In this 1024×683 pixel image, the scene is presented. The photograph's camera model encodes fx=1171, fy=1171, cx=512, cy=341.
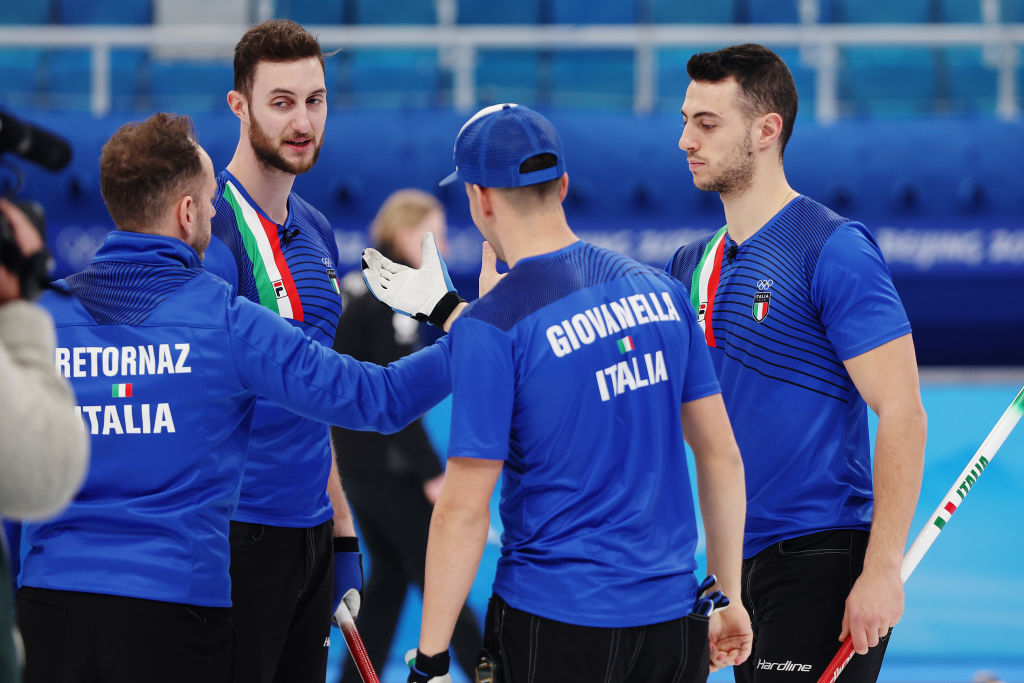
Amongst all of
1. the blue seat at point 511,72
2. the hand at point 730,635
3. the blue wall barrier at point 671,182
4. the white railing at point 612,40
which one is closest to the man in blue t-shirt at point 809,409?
the hand at point 730,635

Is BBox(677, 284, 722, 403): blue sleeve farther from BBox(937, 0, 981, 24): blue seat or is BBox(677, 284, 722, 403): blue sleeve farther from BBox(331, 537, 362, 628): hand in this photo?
BBox(937, 0, 981, 24): blue seat

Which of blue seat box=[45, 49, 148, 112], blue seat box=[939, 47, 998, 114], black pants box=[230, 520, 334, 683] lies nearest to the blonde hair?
black pants box=[230, 520, 334, 683]

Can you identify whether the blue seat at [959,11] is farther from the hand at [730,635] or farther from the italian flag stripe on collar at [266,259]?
the hand at [730,635]

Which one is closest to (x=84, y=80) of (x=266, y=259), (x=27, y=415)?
(x=266, y=259)

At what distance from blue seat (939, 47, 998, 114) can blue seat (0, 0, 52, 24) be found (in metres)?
7.07

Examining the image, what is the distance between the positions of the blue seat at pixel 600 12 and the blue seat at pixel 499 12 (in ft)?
0.95

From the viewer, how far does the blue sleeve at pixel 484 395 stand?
94.8 inches

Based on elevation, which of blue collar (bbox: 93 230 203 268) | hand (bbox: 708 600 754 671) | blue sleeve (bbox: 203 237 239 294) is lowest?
hand (bbox: 708 600 754 671)

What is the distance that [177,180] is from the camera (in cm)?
262

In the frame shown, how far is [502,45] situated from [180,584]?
6151 mm

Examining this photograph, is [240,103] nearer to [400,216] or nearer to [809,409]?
[809,409]

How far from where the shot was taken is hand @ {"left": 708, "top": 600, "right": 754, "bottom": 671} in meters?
2.72

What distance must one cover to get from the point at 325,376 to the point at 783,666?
1380 millimetres

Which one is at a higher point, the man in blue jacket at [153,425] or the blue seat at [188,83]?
the blue seat at [188,83]
